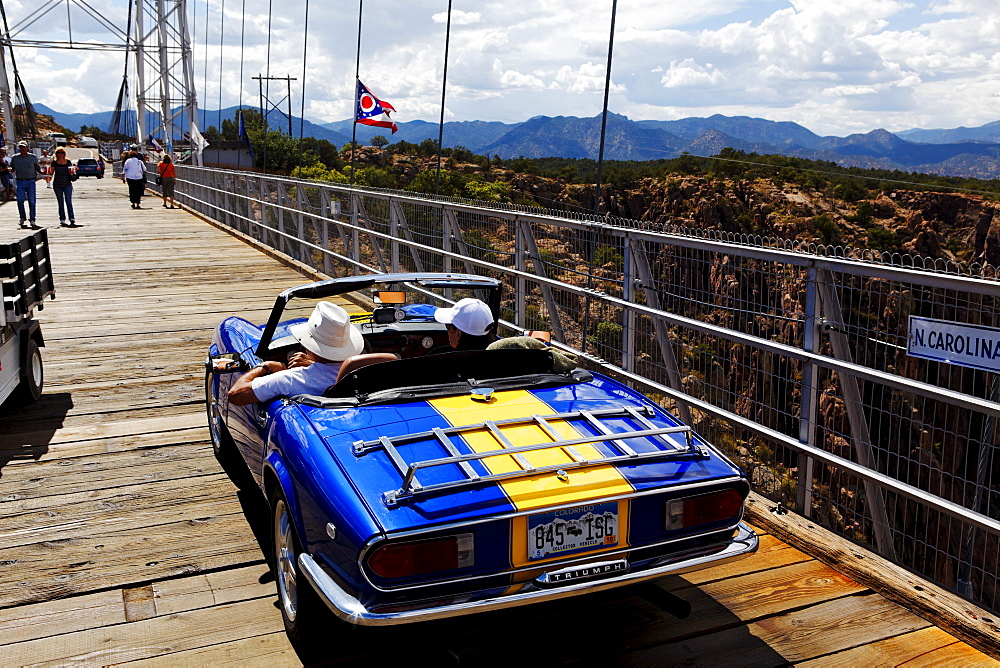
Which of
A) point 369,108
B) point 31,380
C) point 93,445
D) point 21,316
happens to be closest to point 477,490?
point 93,445

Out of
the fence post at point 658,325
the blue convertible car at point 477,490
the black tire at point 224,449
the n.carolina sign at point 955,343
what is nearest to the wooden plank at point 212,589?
the blue convertible car at point 477,490

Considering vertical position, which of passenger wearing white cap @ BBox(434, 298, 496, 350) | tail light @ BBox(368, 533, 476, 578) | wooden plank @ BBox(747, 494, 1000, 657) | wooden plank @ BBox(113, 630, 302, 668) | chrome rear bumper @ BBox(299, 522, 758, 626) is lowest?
wooden plank @ BBox(113, 630, 302, 668)

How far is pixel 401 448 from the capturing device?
321 cm

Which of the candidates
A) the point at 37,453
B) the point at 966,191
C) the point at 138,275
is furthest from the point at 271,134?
the point at 37,453

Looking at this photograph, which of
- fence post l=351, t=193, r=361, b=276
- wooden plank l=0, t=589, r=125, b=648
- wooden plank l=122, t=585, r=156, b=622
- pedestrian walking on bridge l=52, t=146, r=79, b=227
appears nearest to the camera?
wooden plank l=0, t=589, r=125, b=648

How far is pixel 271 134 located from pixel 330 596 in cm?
11141

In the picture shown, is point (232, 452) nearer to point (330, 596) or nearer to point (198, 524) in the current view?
point (198, 524)

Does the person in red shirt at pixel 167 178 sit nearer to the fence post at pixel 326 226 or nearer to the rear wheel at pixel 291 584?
the fence post at pixel 326 226

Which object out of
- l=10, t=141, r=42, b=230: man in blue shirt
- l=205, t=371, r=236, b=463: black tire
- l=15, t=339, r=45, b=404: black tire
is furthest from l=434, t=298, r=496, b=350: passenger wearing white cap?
Answer: l=10, t=141, r=42, b=230: man in blue shirt

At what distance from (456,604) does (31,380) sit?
16.4ft

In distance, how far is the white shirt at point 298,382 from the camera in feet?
12.9

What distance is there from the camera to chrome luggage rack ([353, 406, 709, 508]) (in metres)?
2.95

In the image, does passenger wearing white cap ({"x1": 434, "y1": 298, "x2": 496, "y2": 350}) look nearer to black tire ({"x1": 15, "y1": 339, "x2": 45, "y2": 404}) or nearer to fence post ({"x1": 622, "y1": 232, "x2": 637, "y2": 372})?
fence post ({"x1": 622, "y1": 232, "x2": 637, "y2": 372})

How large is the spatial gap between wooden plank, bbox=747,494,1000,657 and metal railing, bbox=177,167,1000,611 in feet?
0.45
